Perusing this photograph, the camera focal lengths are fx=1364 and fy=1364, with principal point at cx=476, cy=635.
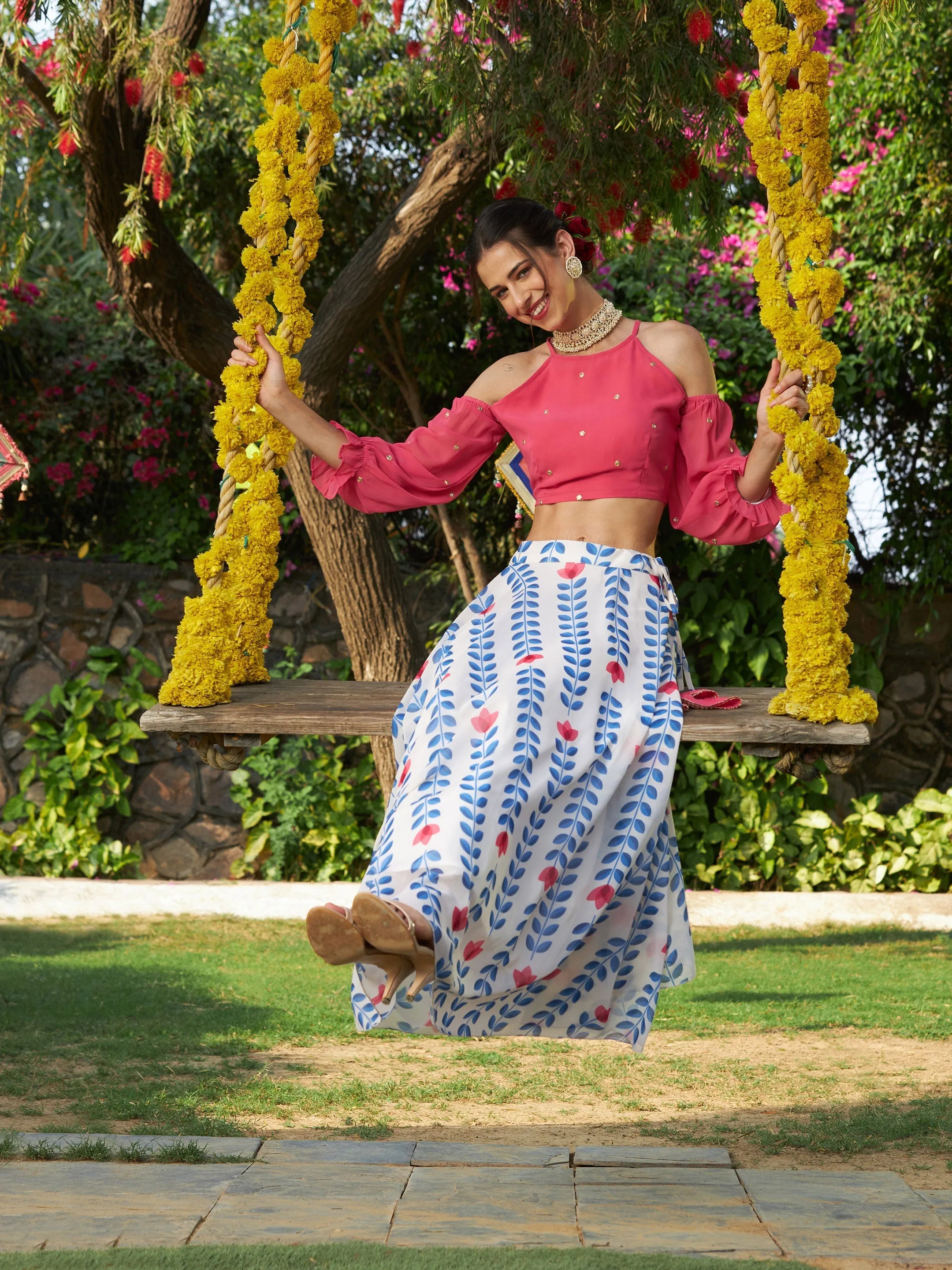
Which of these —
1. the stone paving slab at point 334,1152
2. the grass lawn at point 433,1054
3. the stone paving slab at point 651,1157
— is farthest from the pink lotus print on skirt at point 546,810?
the grass lawn at point 433,1054

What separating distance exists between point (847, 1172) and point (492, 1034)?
3.15 ft

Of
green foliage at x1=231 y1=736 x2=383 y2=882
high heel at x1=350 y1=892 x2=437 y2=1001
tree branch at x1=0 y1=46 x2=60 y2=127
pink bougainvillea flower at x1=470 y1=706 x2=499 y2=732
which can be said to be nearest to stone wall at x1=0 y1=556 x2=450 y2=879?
green foliage at x1=231 y1=736 x2=383 y2=882

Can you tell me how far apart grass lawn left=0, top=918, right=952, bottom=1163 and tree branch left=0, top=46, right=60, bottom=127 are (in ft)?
11.0

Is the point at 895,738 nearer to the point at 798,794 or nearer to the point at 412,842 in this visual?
the point at 798,794

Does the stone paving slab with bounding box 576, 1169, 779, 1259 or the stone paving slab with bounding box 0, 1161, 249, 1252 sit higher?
the stone paving slab with bounding box 0, 1161, 249, 1252

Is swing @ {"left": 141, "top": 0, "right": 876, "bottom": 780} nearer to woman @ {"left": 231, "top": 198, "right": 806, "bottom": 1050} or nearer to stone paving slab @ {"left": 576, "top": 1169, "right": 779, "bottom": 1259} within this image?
woman @ {"left": 231, "top": 198, "right": 806, "bottom": 1050}

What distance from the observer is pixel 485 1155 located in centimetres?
313

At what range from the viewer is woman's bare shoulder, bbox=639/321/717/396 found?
2982 mm

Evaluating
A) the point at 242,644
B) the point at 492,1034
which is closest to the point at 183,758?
the point at 242,644

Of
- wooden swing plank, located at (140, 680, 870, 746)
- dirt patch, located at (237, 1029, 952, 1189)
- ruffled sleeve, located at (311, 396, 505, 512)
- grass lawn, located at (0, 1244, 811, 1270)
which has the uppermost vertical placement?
ruffled sleeve, located at (311, 396, 505, 512)

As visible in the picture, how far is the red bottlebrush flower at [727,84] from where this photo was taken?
421 cm

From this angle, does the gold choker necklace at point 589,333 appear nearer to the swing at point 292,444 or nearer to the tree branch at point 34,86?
the swing at point 292,444

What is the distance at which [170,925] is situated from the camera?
21.0 feet

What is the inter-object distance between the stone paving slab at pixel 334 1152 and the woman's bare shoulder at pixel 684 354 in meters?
1.84
